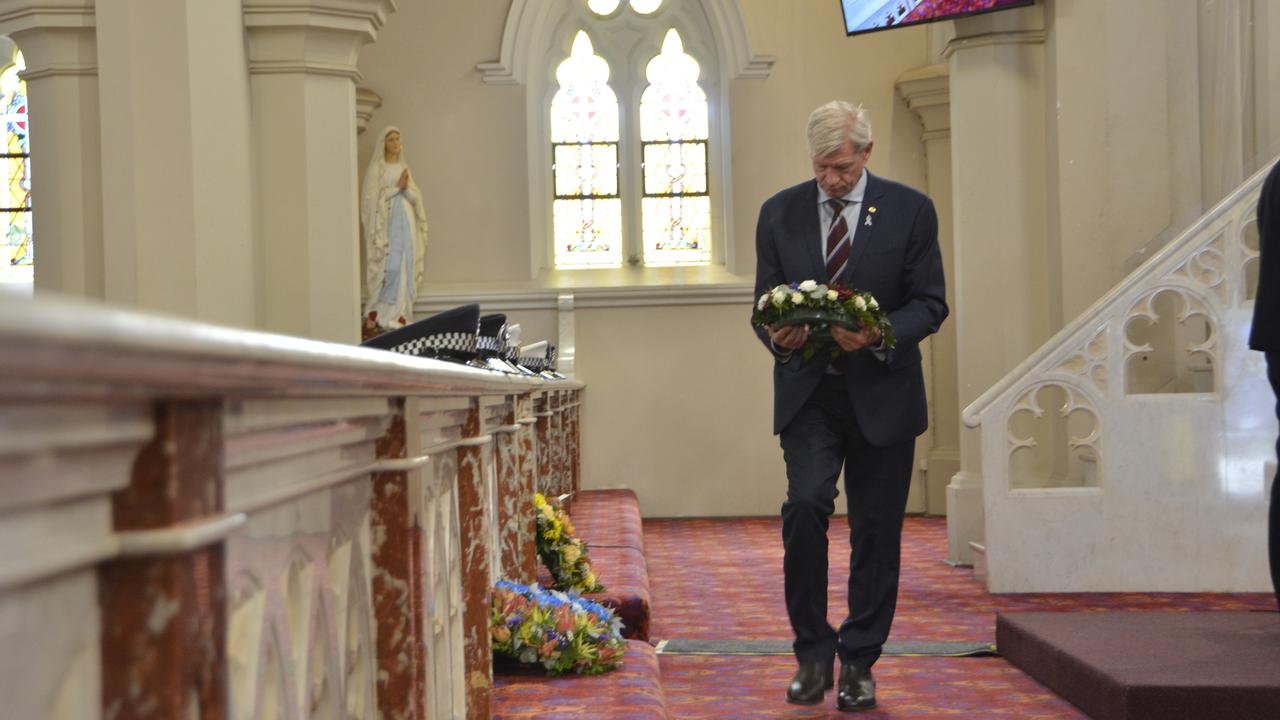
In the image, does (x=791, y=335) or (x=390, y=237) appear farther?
(x=390, y=237)

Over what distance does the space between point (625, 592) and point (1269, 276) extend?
2220 mm

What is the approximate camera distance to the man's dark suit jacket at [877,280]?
409 centimetres

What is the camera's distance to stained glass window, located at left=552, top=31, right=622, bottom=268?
508 inches

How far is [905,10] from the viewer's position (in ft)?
28.8

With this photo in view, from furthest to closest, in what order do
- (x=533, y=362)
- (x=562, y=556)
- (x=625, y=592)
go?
(x=533, y=362)
(x=625, y=592)
(x=562, y=556)

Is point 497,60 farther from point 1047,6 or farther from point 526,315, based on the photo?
point 1047,6

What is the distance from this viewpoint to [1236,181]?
7750 mm

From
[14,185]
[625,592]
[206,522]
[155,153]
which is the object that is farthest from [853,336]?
[14,185]

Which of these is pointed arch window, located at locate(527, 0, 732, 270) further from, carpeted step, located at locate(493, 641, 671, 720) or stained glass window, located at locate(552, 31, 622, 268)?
carpeted step, located at locate(493, 641, 671, 720)

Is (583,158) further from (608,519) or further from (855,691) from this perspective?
(855,691)

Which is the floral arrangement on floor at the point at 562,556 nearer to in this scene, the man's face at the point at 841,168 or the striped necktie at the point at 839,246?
the striped necktie at the point at 839,246

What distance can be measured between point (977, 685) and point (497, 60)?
28.6 ft

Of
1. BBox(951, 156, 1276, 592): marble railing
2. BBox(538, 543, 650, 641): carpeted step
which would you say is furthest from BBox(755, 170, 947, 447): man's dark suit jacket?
BBox(951, 156, 1276, 592): marble railing

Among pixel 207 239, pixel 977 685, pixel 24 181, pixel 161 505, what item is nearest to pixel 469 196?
pixel 24 181
